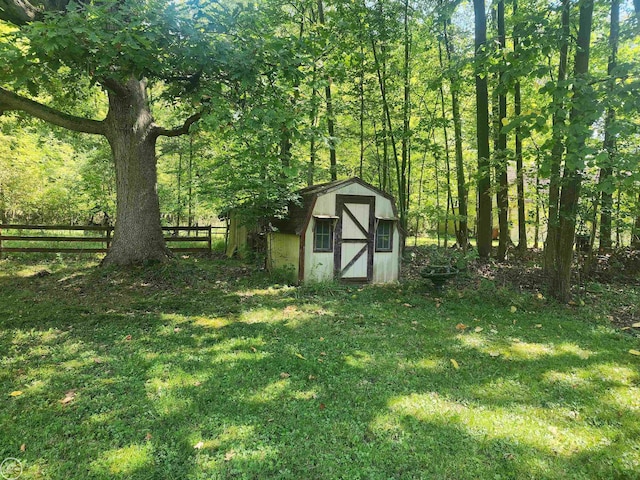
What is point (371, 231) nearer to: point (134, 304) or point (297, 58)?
point (297, 58)

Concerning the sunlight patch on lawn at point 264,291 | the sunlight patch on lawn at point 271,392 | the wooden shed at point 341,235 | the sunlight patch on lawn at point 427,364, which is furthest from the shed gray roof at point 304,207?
the sunlight patch on lawn at point 271,392

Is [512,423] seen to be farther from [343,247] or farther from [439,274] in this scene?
[343,247]

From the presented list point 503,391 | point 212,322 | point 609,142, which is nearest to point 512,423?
point 503,391

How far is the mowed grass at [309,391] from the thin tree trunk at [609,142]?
2.39m

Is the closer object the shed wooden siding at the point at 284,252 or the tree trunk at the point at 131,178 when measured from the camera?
the tree trunk at the point at 131,178

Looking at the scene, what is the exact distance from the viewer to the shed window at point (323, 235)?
8781 millimetres

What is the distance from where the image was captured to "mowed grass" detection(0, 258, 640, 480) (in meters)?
2.58

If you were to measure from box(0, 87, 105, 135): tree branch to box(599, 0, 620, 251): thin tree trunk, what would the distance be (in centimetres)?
976

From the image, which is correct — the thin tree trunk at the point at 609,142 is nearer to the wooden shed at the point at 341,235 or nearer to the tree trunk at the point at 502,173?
the tree trunk at the point at 502,173

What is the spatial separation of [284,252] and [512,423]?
6.98m

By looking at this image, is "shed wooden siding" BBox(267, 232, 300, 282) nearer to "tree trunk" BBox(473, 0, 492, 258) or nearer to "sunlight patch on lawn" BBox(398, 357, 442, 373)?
"sunlight patch on lawn" BBox(398, 357, 442, 373)

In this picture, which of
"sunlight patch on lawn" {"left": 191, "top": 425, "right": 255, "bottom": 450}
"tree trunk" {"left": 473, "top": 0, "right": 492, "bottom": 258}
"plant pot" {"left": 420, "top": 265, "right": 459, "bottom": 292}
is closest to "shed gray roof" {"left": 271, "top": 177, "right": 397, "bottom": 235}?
"plant pot" {"left": 420, "top": 265, "right": 459, "bottom": 292}

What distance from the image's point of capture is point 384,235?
954 centimetres

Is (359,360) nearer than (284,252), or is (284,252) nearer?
(359,360)
